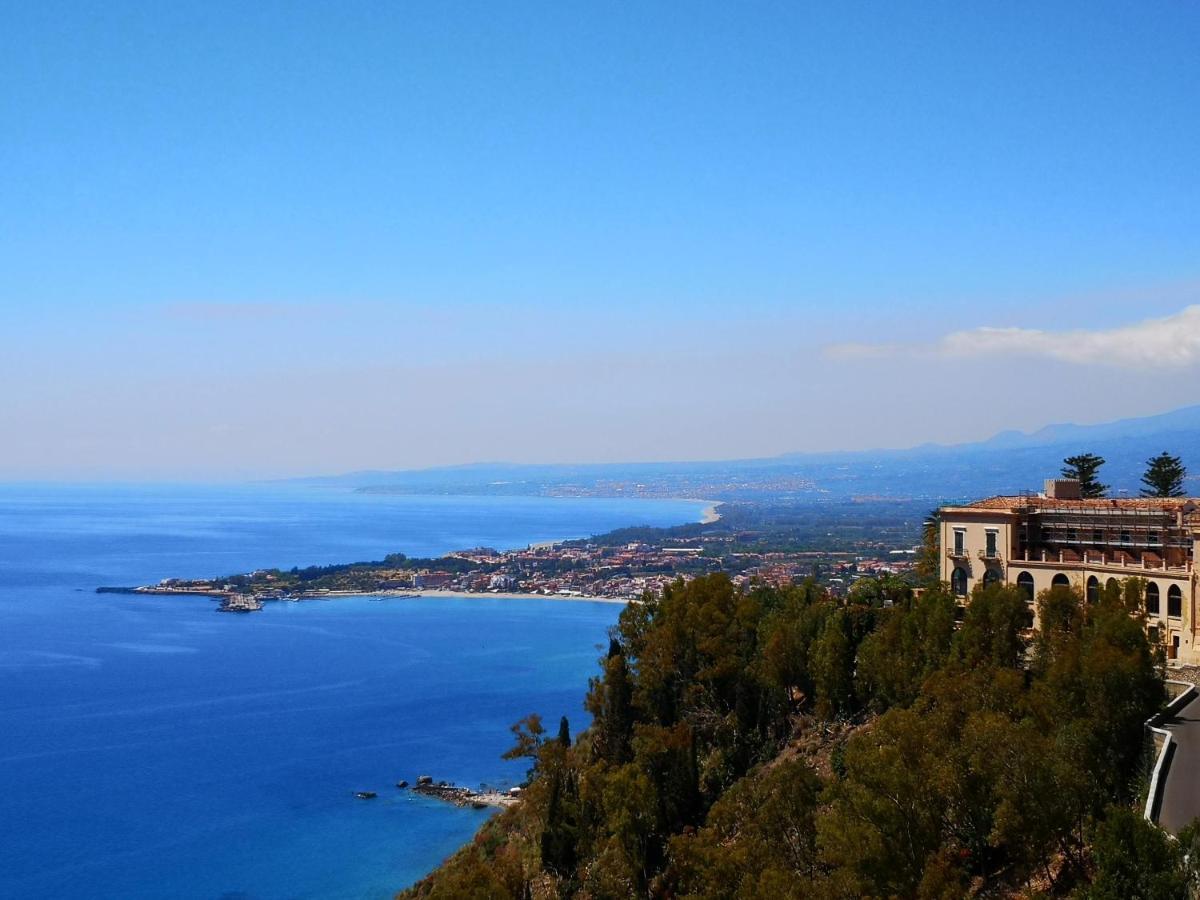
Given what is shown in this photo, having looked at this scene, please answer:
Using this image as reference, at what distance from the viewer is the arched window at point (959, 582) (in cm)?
2409

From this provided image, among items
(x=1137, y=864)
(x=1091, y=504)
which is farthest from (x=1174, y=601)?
(x=1137, y=864)

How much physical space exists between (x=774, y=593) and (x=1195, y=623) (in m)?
10.6

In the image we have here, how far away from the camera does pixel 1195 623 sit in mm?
19578

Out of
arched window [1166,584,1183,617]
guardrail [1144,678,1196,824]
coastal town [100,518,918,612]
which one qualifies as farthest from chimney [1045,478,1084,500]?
coastal town [100,518,918,612]

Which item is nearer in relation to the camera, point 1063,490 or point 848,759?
point 848,759

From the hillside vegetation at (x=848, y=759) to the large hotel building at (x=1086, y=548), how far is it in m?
1.38

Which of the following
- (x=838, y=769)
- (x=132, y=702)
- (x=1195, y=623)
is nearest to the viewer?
(x=838, y=769)

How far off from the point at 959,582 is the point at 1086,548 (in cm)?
272

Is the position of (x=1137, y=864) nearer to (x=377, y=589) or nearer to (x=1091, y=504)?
(x=1091, y=504)

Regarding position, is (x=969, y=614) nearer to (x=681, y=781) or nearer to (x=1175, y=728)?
(x=1175, y=728)

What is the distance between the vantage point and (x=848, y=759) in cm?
1384

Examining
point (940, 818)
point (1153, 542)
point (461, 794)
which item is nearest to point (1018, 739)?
point (940, 818)

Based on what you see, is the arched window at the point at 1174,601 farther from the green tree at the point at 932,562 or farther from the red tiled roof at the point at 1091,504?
the green tree at the point at 932,562

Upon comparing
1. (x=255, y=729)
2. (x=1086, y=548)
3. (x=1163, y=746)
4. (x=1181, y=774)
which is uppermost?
(x=1086, y=548)
